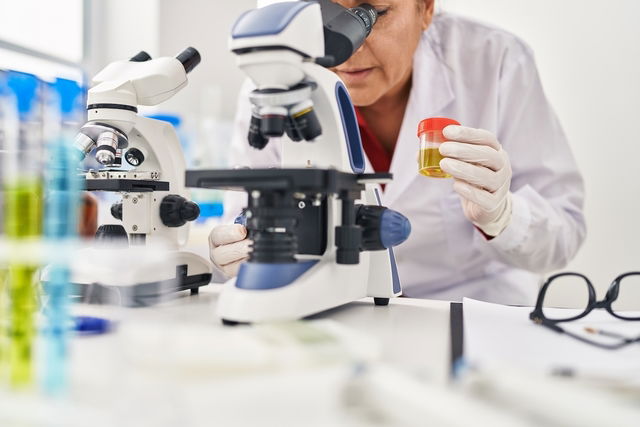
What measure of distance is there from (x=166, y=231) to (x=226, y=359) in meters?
0.58

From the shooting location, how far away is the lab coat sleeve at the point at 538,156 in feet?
5.00

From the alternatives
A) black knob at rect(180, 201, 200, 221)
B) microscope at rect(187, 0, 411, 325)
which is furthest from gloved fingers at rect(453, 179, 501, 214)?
black knob at rect(180, 201, 200, 221)

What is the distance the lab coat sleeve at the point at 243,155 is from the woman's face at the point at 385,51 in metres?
0.41

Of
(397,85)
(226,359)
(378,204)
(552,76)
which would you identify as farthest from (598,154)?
(226,359)

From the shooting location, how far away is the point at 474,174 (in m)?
1.04

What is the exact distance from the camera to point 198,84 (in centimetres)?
253

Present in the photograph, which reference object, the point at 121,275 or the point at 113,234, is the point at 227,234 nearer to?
the point at 113,234

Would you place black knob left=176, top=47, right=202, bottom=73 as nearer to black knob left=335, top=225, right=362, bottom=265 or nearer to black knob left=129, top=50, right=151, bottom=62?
black knob left=129, top=50, right=151, bottom=62

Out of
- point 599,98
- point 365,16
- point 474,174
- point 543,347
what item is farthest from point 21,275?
point 599,98

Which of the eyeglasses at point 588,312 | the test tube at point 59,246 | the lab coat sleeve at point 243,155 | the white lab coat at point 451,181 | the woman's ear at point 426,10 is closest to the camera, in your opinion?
the test tube at point 59,246

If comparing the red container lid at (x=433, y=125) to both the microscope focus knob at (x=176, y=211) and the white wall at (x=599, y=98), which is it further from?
the white wall at (x=599, y=98)

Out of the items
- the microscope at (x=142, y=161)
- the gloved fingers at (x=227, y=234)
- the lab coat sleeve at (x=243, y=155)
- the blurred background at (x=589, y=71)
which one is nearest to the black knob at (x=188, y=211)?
the microscope at (x=142, y=161)

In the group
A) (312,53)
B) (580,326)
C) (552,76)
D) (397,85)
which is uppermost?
(552,76)

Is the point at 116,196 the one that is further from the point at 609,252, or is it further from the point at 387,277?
the point at 609,252
